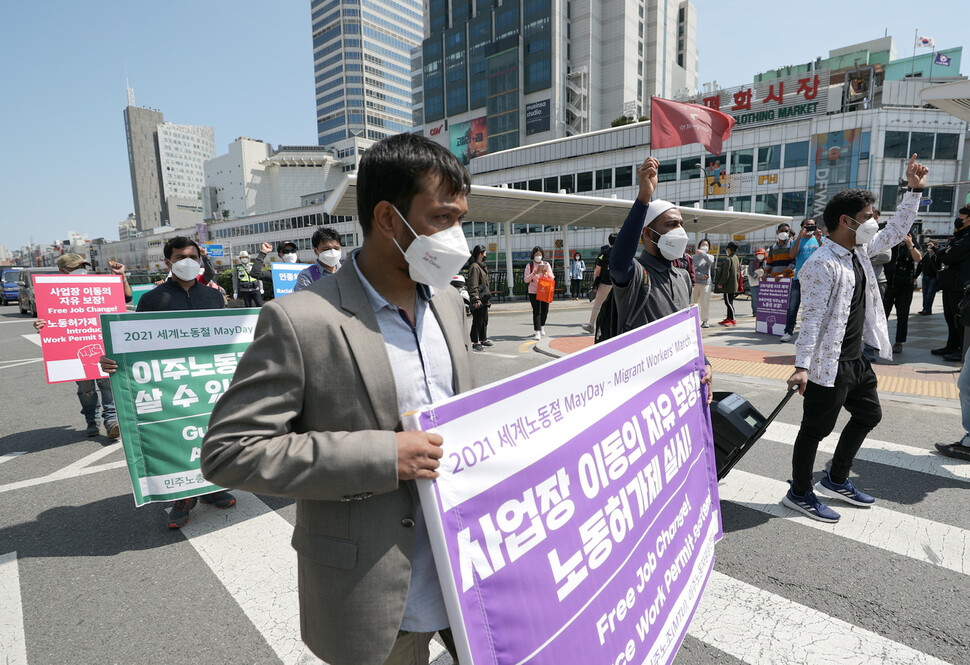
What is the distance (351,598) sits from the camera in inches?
49.1

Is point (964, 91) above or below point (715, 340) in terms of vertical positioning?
above

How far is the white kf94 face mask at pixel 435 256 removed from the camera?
1.40 m

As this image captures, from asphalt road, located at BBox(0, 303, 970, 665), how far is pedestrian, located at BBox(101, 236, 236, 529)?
0.10 meters

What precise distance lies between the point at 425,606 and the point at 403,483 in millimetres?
358

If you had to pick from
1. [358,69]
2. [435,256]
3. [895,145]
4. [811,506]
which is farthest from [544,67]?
[435,256]

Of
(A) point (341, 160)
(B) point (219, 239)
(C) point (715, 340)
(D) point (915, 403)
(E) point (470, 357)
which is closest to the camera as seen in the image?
(E) point (470, 357)

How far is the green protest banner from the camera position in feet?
11.7

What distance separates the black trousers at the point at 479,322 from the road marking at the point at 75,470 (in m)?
6.16

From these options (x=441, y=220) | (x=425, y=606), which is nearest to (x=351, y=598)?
(x=425, y=606)

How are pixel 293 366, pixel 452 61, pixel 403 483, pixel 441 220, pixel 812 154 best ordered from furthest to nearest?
1. pixel 452 61
2. pixel 812 154
3. pixel 441 220
4. pixel 403 483
5. pixel 293 366

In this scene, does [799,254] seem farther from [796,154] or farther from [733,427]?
[796,154]

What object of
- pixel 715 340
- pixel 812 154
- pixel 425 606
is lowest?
pixel 715 340

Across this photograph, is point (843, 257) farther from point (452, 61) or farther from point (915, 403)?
point (452, 61)

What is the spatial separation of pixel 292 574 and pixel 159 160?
211246 mm
